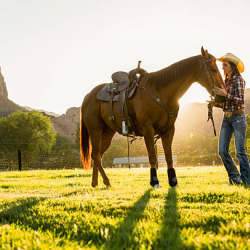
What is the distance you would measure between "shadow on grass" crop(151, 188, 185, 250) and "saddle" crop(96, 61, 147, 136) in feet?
10.1

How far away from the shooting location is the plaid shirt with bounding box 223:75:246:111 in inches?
214

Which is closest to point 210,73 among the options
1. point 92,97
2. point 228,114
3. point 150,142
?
point 228,114

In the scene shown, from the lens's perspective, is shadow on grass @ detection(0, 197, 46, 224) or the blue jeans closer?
shadow on grass @ detection(0, 197, 46, 224)

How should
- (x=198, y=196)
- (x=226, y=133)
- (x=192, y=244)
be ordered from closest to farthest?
(x=192, y=244)
(x=198, y=196)
(x=226, y=133)

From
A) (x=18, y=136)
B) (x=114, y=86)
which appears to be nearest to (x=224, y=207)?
(x=114, y=86)

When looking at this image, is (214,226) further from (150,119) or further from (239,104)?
(239,104)

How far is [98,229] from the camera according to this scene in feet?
8.50

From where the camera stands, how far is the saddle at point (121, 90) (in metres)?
5.98

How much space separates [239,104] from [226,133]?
2.35 ft

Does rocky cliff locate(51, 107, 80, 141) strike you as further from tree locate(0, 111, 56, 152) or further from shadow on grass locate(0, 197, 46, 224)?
shadow on grass locate(0, 197, 46, 224)

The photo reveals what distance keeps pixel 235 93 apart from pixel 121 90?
246 centimetres

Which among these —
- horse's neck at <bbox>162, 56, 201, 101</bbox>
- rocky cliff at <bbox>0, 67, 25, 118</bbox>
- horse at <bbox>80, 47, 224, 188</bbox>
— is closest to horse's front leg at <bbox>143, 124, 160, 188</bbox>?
horse at <bbox>80, 47, 224, 188</bbox>

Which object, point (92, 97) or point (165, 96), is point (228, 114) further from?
point (92, 97)

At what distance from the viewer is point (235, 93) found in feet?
18.0
